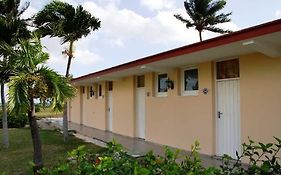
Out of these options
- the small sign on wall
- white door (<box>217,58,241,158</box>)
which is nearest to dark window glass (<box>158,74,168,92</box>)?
the small sign on wall

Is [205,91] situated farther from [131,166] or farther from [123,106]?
[131,166]

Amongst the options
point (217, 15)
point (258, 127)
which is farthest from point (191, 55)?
point (217, 15)

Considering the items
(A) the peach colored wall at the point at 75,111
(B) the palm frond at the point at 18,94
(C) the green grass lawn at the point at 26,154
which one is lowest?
(C) the green grass lawn at the point at 26,154

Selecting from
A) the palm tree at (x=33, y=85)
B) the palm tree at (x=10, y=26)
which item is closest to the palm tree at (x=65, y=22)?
the palm tree at (x=10, y=26)

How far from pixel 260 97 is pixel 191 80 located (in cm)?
289

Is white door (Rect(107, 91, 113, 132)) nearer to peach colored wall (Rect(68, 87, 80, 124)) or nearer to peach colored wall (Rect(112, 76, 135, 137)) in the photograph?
peach colored wall (Rect(112, 76, 135, 137))

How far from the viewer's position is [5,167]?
8.46 meters

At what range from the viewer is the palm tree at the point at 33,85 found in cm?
743

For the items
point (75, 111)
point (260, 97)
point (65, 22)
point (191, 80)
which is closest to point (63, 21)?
point (65, 22)

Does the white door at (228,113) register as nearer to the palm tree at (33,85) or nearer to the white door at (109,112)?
the palm tree at (33,85)

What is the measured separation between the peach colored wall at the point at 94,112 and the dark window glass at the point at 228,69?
382 inches

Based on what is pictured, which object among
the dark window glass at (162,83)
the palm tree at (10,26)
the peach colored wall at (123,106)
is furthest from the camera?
the peach colored wall at (123,106)

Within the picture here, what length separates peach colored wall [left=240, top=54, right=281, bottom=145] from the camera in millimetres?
7375

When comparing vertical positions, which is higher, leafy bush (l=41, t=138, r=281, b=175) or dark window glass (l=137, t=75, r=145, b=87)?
dark window glass (l=137, t=75, r=145, b=87)
